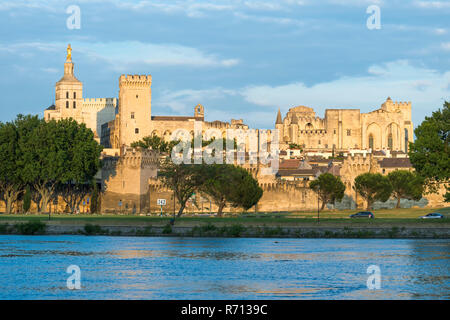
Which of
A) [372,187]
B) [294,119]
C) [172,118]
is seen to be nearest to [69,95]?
[172,118]

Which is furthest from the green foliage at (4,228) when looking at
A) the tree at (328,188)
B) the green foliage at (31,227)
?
the tree at (328,188)

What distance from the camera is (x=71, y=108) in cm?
16312

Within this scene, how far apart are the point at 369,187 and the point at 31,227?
47.6 metres

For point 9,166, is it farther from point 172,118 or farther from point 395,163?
point 172,118

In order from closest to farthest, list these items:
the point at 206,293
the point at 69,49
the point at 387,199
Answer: the point at 206,293, the point at 387,199, the point at 69,49

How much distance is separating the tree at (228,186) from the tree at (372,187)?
55.4ft

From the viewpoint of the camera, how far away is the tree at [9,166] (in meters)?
92.4

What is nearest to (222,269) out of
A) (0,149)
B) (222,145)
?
(0,149)

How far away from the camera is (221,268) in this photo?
45.5 m

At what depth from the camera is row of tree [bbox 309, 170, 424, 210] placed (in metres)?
101

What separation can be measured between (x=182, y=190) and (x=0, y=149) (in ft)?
84.4
